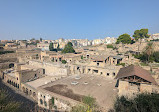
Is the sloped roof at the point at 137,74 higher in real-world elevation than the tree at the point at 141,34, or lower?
lower

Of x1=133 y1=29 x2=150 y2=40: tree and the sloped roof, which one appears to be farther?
x1=133 y1=29 x2=150 y2=40: tree

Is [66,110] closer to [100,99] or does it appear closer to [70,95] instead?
[70,95]

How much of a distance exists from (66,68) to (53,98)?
11107 mm

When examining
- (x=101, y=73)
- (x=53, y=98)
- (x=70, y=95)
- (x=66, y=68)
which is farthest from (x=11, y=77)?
(x=101, y=73)

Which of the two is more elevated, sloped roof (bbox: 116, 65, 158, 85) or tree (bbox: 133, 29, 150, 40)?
tree (bbox: 133, 29, 150, 40)

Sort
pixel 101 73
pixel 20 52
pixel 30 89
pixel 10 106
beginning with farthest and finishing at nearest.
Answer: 1. pixel 20 52
2. pixel 101 73
3. pixel 30 89
4. pixel 10 106

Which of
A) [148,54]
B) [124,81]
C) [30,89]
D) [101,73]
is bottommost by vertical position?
[30,89]

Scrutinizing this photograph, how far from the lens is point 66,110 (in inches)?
512

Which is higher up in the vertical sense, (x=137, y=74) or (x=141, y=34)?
(x=141, y=34)

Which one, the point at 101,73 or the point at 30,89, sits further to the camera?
the point at 101,73

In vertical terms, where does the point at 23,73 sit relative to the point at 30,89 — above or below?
above

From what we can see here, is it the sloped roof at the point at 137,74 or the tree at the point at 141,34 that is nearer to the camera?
the sloped roof at the point at 137,74

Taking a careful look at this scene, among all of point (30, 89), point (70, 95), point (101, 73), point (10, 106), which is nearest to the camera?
point (10, 106)

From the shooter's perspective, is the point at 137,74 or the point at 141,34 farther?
the point at 141,34
